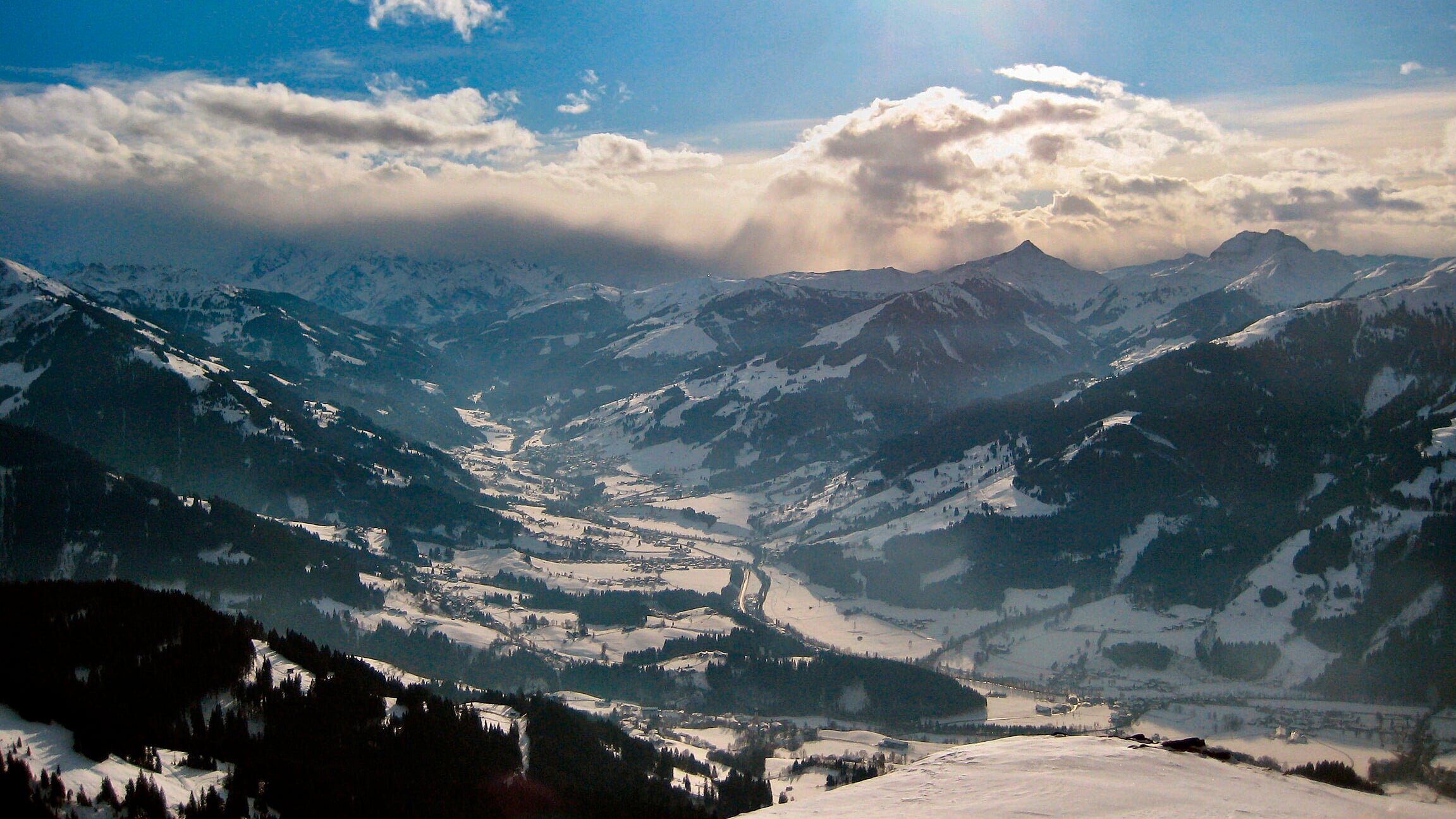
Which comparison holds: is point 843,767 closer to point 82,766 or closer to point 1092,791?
point 1092,791

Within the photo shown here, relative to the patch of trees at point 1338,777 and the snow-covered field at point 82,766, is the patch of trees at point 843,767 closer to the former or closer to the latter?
the patch of trees at point 1338,777

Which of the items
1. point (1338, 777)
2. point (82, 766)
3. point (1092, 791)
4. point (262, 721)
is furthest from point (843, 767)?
point (82, 766)

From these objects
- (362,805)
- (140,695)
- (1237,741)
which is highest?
(140,695)

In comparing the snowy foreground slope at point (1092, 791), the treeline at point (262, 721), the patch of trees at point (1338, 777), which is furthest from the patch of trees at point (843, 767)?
the snowy foreground slope at point (1092, 791)

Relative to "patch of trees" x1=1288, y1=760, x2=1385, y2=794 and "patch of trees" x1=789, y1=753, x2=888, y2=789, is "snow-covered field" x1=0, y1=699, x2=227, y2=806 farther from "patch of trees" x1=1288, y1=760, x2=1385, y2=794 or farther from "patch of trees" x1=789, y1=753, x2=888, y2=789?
"patch of trees" x1=789, y1=753, x2=888, y2=789

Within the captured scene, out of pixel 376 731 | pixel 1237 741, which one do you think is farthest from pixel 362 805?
pixel 1237 741

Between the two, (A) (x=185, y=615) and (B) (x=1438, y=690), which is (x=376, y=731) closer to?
(A) (x=185, y=615)
